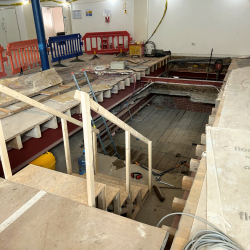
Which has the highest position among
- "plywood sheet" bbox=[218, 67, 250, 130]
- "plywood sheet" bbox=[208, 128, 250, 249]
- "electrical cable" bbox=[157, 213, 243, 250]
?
"plywood sheet" bbox=[218, 67, 250, 130]

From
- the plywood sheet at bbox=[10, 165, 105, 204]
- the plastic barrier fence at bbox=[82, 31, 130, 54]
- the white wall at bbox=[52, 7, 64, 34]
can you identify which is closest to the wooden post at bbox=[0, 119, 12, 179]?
the plywood sheet at bbox=[10, 165, 105, 204]

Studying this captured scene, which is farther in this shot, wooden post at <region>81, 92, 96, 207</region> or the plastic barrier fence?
the plastic barrier fence

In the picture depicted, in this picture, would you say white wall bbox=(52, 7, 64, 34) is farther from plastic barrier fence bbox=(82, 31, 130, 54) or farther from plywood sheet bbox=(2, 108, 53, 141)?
plywood sheet bbox=(2, 108, 53, 141)

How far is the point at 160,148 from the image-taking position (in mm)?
5430

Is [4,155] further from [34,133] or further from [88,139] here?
[34,133]

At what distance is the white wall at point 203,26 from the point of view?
7637 mm

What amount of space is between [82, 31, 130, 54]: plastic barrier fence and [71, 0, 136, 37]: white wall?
1.26 feet

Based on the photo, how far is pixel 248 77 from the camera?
5016mm

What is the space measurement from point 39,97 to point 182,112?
484 centimetres

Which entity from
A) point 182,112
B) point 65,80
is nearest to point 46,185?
point 65,80

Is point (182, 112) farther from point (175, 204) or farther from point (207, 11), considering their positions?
point (175, 204)

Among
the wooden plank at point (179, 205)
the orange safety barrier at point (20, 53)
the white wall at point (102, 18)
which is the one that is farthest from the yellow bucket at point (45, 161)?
the white wall at point (102, 18)

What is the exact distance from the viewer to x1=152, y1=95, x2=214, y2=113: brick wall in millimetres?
7559

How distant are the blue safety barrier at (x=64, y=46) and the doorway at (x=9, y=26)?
15.9 ft
